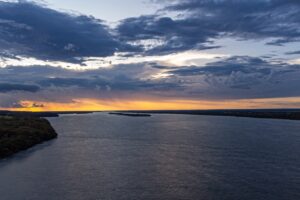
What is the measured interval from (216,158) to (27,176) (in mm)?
29373

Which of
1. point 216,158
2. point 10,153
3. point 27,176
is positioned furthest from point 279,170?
point 10,153

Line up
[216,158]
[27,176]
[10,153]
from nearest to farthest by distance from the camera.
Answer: [27,176]
[216,158]
[10,153]

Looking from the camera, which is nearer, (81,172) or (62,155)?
(81,172)

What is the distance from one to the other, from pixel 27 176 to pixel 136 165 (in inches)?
618

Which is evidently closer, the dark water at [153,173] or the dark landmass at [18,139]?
the dark water at [153,173]

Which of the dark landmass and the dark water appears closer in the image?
the dark water

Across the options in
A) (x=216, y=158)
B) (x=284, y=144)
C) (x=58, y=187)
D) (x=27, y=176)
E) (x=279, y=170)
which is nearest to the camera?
(x=58, y=187)

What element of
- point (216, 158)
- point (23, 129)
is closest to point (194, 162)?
point (216, 158)

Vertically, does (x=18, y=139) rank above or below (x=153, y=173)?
above

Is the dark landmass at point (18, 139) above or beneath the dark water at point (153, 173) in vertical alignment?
above

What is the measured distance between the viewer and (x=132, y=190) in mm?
41031

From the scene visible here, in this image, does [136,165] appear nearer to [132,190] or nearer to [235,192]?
[132,190]

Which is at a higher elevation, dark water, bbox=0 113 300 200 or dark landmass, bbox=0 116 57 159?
dark landmass, bbox=0 116 57 159

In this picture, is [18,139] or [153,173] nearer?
[153,173]
